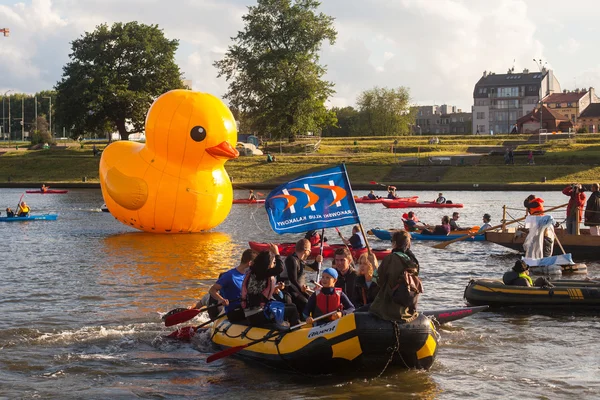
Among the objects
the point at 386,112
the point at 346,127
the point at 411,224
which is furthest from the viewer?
the point at 346,127

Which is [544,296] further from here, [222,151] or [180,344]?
[222,151]

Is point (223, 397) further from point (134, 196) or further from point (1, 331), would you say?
point (134, 196)

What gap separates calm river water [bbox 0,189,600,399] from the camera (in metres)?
13.5

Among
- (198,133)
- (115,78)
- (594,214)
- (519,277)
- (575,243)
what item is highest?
(115,78)

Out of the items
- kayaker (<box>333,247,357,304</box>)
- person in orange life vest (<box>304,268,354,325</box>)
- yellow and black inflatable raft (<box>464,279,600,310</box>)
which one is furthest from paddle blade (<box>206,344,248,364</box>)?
yellow and black inflatable raft (<box>464,279,600,310</box>)

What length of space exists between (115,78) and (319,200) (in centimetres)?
7026

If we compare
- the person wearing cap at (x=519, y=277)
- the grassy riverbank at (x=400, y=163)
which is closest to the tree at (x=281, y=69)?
the grassy riverbank at (x=400, y=163)

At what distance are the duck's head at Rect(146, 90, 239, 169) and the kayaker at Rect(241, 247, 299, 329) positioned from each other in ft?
55.8

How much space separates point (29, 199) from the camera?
61594 mm

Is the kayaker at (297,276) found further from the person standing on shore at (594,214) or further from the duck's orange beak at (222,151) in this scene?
the duck's orange beak at (222,151)

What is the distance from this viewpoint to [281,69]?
87875mm

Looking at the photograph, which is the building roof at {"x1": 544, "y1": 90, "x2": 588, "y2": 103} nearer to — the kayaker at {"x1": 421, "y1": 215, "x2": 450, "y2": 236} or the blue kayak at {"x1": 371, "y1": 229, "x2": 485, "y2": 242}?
the blue kayak at {"x1": 371, "y1": 229, "x2": 485, "y2": 242}

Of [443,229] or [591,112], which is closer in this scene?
[443,229]

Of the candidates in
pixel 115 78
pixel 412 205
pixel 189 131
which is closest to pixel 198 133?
pixel 189 131
